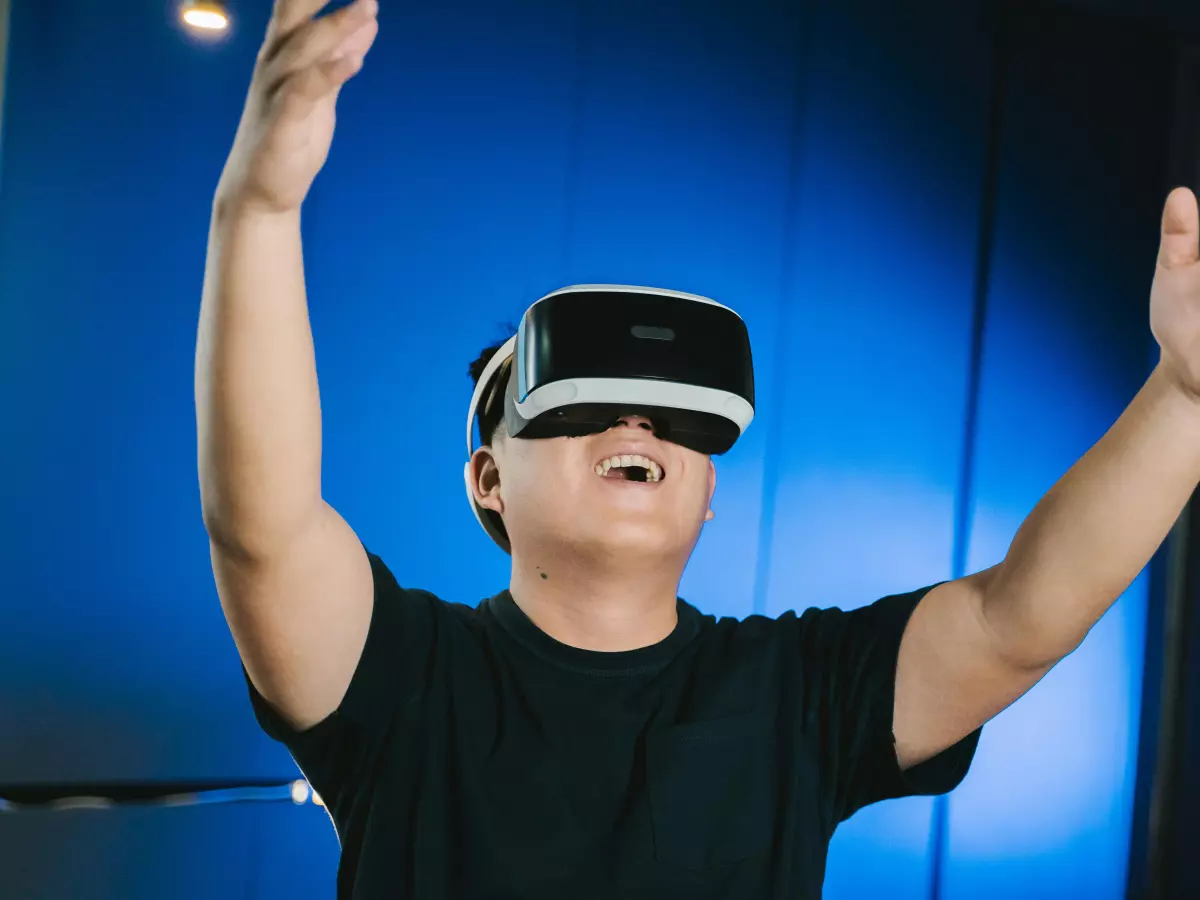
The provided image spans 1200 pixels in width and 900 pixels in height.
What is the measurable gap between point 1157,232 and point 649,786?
1.81m

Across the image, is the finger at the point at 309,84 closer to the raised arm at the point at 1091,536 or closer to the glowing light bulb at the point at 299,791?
the raised arm at the point at 1091,536

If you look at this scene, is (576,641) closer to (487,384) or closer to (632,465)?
(632,465)

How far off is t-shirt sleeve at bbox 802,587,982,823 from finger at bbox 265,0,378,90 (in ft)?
2.14

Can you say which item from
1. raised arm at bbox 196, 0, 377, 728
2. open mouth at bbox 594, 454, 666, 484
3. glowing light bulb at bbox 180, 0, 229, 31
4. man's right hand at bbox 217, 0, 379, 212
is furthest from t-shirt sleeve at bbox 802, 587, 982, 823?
glowing light bulb at bbox 180, 0, 229, 31

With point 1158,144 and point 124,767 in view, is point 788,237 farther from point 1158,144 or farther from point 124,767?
point 124,767

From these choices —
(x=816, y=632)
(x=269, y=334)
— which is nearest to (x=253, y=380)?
(x=269, y=334)

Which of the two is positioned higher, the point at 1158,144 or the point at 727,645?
the point at 1158,144

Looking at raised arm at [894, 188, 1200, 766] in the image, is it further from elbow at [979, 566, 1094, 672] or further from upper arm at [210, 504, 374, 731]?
upper arm at [210, 504, 374, 731]

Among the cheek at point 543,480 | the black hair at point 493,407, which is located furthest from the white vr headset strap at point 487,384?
the cheek at point 543,480

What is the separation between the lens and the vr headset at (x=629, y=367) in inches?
36.7

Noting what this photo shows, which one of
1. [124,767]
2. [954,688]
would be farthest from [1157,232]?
[124,767]

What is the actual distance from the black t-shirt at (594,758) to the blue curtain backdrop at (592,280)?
2.24 ft

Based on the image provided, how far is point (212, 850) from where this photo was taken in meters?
1.49

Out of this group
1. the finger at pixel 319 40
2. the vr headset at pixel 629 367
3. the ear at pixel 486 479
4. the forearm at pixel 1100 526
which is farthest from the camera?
the ear at pixel 486 479
